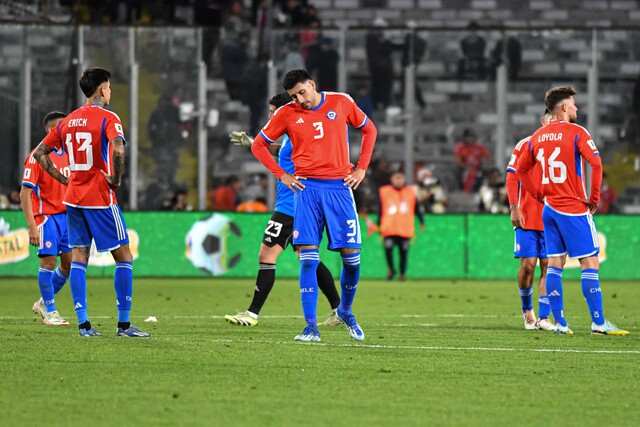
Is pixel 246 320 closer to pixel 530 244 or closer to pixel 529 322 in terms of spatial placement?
pixel 529 322

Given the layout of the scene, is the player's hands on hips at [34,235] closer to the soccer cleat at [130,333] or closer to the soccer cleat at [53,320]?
the soccer cleat at [53,320]

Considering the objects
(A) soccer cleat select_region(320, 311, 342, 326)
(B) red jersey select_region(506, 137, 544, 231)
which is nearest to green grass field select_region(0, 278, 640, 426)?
(A) soccer cleat select_region(320, 311, 342, 326)

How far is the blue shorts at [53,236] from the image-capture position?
12.3 meters

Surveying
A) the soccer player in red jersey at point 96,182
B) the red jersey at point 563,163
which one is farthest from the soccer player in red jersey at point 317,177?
the red jersey at point 563,163

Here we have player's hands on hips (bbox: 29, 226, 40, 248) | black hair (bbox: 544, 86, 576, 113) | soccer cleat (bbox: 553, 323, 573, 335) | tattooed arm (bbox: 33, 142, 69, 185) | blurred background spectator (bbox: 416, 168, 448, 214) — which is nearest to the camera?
tattooed arm (bbox: 33, 142, 69, 185)

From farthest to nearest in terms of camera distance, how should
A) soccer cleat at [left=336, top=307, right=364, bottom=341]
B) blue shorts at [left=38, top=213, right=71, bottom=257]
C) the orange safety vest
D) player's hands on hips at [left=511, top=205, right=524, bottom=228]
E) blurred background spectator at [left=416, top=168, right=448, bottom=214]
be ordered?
blurred background spectator at [left=416, top=168, right=448, bottom=214]
the orange safety vest
blue shorts at [left=38, top=213, right=71, bottom=257]
player's hands on hips at [left=511, top=205, right=524, bottom=228]
soccer cleat at [left=336, top=307, right=364, bottom=341]

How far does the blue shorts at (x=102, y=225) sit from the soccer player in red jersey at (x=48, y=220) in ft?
6.07

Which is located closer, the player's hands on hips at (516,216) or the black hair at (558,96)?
the black hair at (558,96)

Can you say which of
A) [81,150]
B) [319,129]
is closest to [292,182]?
[319,129]

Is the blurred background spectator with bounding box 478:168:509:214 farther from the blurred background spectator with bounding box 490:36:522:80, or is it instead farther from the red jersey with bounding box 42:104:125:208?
the red jersey with bounding box 42:104:125:208

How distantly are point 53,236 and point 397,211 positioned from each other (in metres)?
11.5

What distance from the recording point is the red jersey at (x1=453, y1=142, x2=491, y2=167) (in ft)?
82.2

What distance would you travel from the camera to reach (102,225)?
33.0 feet

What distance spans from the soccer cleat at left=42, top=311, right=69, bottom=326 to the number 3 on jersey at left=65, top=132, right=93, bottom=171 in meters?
2.09
